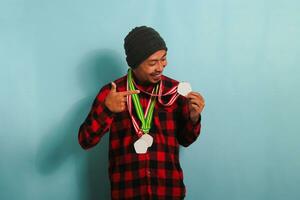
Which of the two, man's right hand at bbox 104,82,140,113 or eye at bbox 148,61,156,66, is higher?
eye at bbox 148,61,156,66

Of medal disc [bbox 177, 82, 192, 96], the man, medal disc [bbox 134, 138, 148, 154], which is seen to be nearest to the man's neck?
the man

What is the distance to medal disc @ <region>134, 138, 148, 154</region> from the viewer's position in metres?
1.25

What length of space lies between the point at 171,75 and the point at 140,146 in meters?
0.47

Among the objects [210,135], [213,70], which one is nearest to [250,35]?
[213,70]

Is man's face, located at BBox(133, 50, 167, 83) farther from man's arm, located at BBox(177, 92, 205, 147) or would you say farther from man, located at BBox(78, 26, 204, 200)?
man's arm, located at BBox(177, 92, 205, 147)

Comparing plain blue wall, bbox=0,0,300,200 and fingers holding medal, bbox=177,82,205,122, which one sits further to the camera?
plain blue wall, bbox=0,0,300,200

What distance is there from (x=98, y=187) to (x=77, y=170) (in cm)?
12

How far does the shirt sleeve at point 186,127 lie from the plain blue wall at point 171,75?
0.84 feet

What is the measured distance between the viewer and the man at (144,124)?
1.25 meters

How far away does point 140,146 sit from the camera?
4.10 ft

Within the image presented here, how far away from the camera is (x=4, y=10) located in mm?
1514

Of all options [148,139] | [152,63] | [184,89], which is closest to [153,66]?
[152,63]

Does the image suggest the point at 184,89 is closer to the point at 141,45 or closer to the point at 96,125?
the point at 141,45

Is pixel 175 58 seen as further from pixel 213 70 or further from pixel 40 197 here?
pixel 40 197
